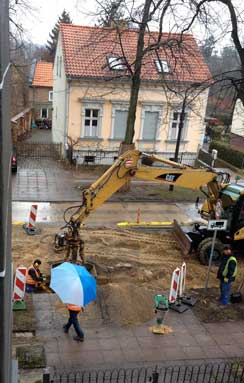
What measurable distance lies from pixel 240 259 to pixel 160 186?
354 inches

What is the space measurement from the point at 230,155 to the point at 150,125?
8.45 meters

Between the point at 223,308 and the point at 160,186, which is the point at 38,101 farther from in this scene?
the point at 223,308

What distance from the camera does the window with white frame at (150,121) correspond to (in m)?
26.4

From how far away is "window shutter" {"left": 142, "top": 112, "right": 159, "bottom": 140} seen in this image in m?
26.7

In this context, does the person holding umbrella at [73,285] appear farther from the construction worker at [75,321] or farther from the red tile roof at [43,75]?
the red tile roof at [43,75]

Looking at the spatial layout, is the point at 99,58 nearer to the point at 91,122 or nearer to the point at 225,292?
the point at 91,122

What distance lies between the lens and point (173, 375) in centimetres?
806

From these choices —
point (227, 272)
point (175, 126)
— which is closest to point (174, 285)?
point (227, 272)

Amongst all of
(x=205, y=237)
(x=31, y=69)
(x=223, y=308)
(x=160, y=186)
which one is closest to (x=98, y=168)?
(x=160, y=186)

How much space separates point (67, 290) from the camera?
8.05 meters

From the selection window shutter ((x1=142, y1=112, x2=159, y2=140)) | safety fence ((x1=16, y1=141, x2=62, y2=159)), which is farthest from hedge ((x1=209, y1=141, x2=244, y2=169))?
safety fence ((x1=16, y1=141, x2=62, y2=159))

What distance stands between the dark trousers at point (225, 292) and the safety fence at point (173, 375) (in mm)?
2445

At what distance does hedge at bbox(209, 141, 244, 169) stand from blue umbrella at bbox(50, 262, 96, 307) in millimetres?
24353

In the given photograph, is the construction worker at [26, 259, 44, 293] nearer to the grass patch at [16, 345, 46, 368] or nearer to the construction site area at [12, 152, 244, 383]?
the construction site area at [12, 152, 244, 383]
